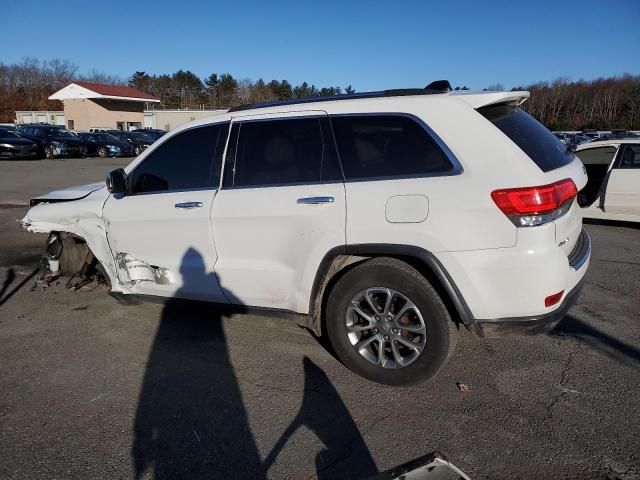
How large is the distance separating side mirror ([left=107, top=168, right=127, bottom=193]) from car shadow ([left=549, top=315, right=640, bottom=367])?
388 centimetres

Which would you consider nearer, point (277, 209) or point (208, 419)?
point (208, 419)

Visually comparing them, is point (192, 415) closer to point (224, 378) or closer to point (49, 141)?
point (224, 378)

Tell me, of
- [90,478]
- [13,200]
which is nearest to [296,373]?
[90,478]

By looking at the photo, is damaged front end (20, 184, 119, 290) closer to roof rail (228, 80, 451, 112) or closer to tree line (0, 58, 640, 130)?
roof rail (228, 80, 451, 112)

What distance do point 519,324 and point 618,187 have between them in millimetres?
6527

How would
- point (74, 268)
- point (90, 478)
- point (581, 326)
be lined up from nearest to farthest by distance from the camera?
1. point (90, 478)
2. point (581, 326)
3. point (74, 268)

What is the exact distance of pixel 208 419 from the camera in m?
2.99

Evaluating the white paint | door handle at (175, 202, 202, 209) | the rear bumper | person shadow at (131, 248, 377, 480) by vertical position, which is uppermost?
the white paint

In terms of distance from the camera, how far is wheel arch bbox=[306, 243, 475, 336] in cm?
297

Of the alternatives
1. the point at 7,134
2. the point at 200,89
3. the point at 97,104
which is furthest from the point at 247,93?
the point at 7,134

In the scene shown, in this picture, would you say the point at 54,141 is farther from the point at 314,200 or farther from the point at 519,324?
the point at 519,324

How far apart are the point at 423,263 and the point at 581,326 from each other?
2.13m

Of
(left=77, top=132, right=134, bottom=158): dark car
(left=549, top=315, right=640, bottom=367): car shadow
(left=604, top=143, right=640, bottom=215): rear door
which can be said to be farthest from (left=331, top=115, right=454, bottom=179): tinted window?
(left=77, top=132, right=134, bottom=158): dark car

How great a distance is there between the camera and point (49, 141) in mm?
27312
